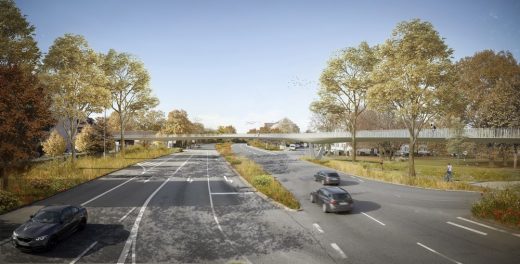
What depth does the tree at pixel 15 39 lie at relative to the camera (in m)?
29.2

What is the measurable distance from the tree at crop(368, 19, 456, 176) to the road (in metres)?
9.29

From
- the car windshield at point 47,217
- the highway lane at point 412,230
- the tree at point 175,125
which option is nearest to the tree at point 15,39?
the car windshield at point 47,217

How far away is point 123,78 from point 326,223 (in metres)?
48.1

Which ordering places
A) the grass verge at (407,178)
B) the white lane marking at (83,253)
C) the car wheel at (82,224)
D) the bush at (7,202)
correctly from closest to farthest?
1. the white lane marking at (83,253)
2. the car wheel at (82,224)
3. the bush at (7,202)
4. the grass verge at (407,178)

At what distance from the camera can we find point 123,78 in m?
54.3

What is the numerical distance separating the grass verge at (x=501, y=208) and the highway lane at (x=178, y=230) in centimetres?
1135

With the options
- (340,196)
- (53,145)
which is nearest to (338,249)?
(340,196)

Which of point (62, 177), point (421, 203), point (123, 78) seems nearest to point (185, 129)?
point (123, 78)

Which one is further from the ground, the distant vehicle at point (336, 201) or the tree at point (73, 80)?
the tree at point (73, 80)

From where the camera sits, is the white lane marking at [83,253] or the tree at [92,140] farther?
the tree at [92,140]

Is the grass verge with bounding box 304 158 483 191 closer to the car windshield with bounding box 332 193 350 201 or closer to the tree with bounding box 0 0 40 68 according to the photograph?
the car windshield with bounding box 332 193 350 201

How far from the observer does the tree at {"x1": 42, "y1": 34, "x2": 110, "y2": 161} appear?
117 ft

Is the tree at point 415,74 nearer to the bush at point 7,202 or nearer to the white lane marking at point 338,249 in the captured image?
the white lane marking at point 338,249

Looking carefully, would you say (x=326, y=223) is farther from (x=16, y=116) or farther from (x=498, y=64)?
(x=498, y=64)
